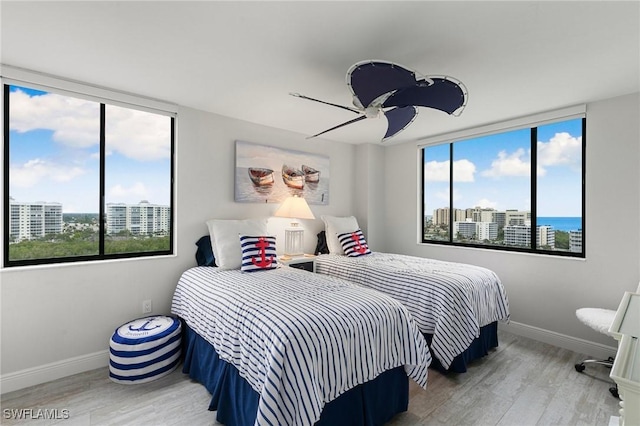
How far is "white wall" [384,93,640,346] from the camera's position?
8.93ft

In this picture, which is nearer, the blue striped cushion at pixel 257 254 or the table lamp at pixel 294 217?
the blue striped cushion at pixel 257 254

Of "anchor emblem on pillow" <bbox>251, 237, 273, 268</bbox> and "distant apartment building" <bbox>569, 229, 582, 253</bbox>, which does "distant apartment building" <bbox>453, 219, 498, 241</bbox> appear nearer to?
"distant apartment building" <bbox>569, 229, 582, 253</bbox>

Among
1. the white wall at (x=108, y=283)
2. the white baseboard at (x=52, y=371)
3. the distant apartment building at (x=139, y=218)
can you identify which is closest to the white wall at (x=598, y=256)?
the white wall at (x=108, y=283)

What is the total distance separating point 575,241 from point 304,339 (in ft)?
10.4

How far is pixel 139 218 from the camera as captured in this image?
9.80 feet

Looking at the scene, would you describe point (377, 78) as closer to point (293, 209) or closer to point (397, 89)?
point (397, 89)

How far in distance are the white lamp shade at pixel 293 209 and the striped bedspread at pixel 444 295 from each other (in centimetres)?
88

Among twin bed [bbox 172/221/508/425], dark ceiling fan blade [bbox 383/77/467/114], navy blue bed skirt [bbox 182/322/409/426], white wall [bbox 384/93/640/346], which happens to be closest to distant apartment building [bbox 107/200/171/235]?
A: twin bed [bbox 172/221/508/425]

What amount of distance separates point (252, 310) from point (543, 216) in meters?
3.31

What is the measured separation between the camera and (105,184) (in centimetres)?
278

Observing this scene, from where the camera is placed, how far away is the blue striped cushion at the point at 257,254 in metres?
2.84

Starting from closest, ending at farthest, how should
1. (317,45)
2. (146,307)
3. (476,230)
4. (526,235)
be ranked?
(317,45), (146,307), (526,235), (476,230)

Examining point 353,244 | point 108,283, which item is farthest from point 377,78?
point 108,283

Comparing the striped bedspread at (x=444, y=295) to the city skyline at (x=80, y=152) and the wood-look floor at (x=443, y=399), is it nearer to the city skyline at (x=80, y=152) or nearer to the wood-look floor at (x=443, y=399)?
the wood-look floor at (x=443, y=399)
